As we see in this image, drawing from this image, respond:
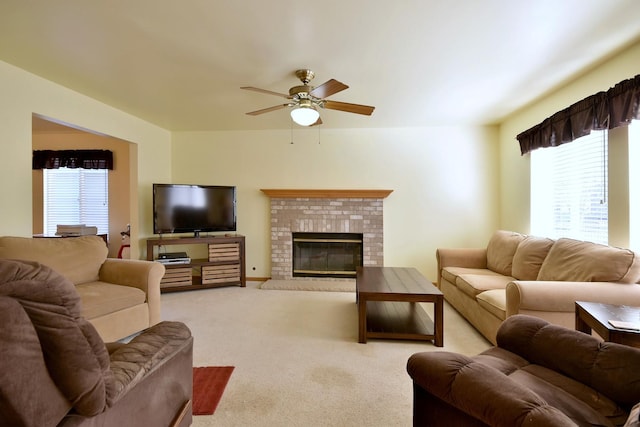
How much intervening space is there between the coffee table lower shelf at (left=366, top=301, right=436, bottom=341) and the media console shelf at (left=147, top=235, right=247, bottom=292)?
2079mm

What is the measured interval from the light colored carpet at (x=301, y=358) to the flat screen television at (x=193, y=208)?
104 cm

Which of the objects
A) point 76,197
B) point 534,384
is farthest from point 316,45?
point 76,197

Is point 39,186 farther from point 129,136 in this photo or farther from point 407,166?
point 407,166

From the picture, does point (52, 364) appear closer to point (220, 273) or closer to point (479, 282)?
point (479, 282)

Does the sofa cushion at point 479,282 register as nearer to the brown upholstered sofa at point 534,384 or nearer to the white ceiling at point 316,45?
the brown upholstered sofa at point 534,384

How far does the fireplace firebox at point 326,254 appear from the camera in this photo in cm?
462

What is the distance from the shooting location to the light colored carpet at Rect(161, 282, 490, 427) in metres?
1.65

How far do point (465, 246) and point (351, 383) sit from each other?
3233 mm

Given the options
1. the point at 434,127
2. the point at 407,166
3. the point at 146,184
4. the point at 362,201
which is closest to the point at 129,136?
the point at 146,184

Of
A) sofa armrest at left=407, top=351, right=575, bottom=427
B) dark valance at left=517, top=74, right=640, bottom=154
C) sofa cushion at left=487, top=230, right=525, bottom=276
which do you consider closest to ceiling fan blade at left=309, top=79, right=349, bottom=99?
sofa armrest at left=407, top=351, right=575, bottom=427

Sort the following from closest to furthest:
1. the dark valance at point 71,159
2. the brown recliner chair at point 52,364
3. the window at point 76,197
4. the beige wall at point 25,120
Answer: the brown recliner chair at point 52,364 → the beige wall at point 25,120 → the dark valance at point 71,159 → the window at point 76,197

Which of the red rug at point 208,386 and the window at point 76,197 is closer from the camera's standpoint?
the red rug at point 208,386

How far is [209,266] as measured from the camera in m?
4.16

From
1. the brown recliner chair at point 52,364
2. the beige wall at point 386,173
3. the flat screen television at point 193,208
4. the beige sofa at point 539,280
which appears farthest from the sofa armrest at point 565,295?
the flat screen television at point 193,208
